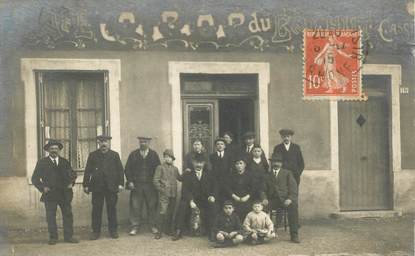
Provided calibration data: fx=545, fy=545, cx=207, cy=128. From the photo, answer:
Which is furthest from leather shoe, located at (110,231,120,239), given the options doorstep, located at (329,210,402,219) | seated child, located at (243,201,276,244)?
doorstep, located at (329,210,402,219)

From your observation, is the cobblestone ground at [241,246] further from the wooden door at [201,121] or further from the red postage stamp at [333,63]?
the red postage stamp at [333,63]

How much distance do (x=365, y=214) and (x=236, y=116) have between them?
2.74 meters

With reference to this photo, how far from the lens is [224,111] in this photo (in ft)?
30.6

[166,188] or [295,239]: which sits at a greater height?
[166,188]

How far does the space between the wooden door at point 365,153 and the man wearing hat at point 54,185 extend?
4552 millimetres

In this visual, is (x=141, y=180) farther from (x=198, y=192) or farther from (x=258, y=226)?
(x=258, y=226)

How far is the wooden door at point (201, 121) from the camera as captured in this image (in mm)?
9133

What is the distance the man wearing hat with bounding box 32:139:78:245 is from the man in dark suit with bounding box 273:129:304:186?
3197mm

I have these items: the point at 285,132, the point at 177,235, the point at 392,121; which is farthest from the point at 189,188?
the point at 392,121

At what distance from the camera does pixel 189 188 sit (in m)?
7.99

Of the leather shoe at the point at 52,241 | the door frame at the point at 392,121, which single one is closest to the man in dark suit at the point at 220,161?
the door frame at the point at 392,121

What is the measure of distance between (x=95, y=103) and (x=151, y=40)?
4.37 ft

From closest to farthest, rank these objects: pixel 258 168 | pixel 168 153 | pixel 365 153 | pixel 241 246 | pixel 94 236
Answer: pixel 241 246
pixel 94 236
pixel 258 168
pixel 168 153
pixel 365 153

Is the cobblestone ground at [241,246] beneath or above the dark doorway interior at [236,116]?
beneath
